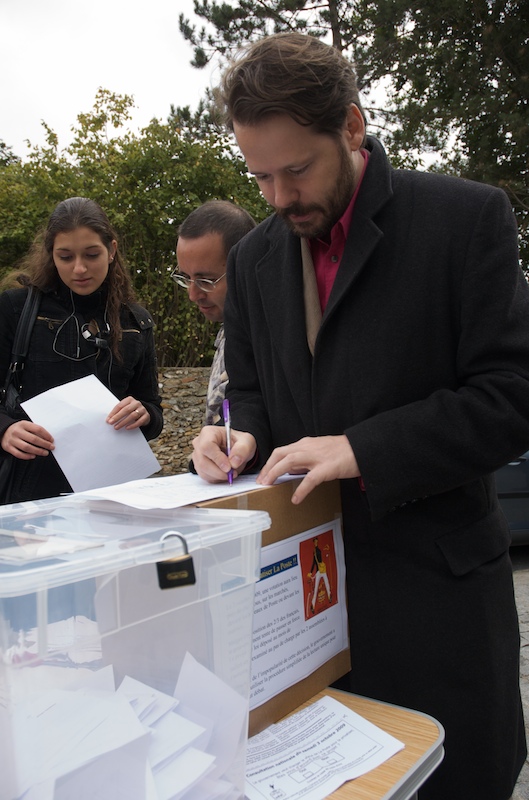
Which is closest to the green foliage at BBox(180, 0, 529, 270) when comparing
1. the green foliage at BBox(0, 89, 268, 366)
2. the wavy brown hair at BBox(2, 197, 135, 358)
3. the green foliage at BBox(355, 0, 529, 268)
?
the green foliage at BBox(355, 0, 529, 268)

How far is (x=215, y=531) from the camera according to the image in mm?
893

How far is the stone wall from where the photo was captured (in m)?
6.71

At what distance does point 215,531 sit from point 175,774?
29 cm

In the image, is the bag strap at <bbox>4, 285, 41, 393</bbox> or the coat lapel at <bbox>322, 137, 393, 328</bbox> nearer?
the coat lapel at <bbox>322, 137, 393, 328</bbox>

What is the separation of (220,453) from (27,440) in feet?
3.47

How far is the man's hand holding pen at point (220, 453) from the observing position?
1.25 m

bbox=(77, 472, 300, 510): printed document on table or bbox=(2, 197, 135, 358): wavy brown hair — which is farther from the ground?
bbox=(2, 197, 135, 358): wavy brown hair

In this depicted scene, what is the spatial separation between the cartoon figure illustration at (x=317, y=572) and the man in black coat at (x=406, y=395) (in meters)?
0.07

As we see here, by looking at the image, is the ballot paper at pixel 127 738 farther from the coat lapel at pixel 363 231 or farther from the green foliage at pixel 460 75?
the green foliage at pixel 460 75

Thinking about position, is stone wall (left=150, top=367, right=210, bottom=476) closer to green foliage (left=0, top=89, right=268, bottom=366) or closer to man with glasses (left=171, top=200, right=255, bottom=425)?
green foliage (left=0, top=89, right=268, bottom=366)

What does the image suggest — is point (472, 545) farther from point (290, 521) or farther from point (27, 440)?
point (27, 440)

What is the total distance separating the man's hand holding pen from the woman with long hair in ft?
3.17

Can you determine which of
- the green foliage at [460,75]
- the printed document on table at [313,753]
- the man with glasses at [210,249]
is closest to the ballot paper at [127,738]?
the printed document on table at [313,753]

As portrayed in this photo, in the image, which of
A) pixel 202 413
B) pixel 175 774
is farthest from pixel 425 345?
pixel 202 413
